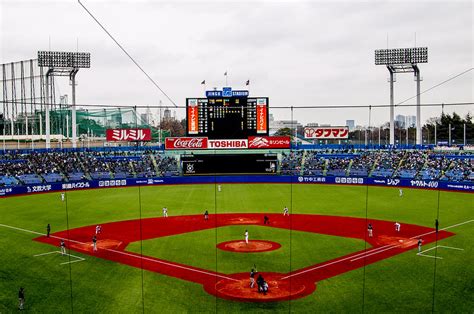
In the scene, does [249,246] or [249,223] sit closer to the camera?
[249,246]

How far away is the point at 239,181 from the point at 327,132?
62.9 ft

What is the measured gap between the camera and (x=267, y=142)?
6631 cm

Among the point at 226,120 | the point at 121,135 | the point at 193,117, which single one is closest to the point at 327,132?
the point at 226,120

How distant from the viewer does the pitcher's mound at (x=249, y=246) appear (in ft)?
97.5

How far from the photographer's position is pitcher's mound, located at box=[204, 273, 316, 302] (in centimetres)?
2081

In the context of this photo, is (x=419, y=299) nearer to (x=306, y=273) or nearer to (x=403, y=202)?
(x=306, y=273)

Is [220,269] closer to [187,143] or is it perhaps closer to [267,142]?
[187,143]

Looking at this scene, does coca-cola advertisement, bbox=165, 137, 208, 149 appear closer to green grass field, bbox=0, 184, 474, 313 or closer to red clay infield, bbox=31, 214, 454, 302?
green grass field, bbox=0, 184, 474, 313

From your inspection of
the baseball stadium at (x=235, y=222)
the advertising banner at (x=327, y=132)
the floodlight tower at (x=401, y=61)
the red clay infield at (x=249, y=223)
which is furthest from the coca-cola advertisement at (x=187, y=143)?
the floodlight tower at (x=401, y=61)

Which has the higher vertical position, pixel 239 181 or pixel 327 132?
pixel 327 132

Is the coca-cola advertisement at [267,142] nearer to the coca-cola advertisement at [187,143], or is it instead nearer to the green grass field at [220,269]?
the coca-cola advertisement at [187,143]

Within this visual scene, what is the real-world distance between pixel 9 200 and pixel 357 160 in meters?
53.0

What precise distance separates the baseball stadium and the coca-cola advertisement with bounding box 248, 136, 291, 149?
0.21 meters

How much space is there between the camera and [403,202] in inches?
1957
